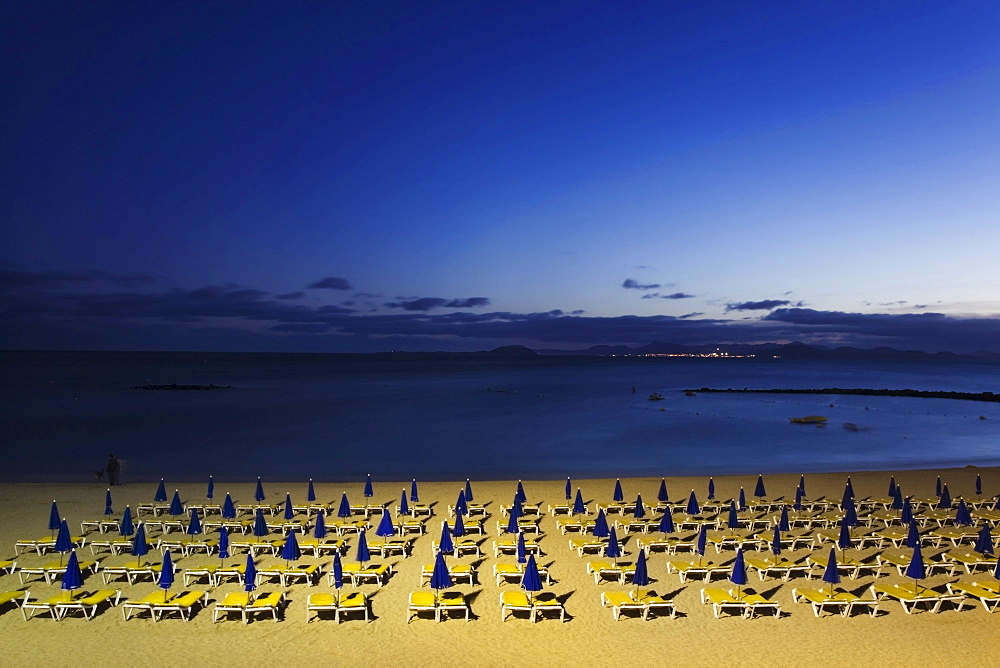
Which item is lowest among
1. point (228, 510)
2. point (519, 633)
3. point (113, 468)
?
point (519, 633)

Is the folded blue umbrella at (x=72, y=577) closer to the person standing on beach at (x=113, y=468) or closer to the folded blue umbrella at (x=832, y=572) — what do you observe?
the folded blue umbrella at (x=832, y=572)

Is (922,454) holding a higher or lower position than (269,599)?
lower

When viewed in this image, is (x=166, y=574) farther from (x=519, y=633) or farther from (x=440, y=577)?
(x=519, y=633)

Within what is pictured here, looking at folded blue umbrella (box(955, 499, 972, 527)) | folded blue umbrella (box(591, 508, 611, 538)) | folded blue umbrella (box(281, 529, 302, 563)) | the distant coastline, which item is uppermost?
folded blue umbrella (box(281, 529, 302, 563))

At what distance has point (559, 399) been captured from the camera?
68.1 metres

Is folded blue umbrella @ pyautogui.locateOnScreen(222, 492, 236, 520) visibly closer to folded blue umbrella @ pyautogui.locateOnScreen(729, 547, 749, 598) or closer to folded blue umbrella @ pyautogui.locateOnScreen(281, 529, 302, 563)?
folded blue umbrella @ pyautogui.locateOnScreen(281, 529, 302, 563)

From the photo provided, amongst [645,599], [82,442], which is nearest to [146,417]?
[82,442]

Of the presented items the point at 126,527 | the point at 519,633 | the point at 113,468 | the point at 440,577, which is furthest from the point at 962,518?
the point at 113,468

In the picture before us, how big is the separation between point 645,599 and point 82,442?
3725 cm

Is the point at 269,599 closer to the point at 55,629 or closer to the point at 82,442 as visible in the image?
the point at 55,629

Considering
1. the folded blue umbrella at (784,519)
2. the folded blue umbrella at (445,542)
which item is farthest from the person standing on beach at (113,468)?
the folded blue umbrella at (784,519)

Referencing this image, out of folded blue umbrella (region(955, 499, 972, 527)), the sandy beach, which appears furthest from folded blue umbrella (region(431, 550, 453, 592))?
folded blue umbrella (region(955, 499, 972, 527))

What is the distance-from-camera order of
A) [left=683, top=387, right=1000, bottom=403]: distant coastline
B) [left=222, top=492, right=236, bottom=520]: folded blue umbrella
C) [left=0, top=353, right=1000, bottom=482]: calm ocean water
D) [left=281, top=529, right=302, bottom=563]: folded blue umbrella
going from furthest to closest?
[left=683, top=387, right=1000, bottom=403]: distant coastline → [left=0, top=353, right=1000, bottom=482]: calm ocean water → [left=222, top=492, right=236, bottom=520]: folded blue umbrella → [left=281, top=529, right=302, bottom=563]: folded blue umbrella

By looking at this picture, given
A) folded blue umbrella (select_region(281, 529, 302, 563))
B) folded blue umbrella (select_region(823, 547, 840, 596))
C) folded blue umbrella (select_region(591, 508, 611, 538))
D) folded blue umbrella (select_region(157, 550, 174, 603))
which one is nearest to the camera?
folded blue umbrella (select_region(157, 550, 174, 603))
